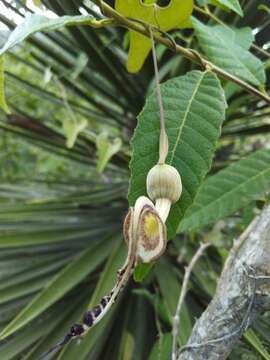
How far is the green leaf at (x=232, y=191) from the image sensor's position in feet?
2.76

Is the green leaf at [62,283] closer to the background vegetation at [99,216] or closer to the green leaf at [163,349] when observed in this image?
the background vegetation at [99,216]

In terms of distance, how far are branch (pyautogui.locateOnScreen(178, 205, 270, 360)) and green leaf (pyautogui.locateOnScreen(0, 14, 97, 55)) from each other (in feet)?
1.00

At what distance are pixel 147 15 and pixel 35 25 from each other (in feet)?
0.42

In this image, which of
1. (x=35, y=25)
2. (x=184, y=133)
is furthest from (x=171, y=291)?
(x=35, y=25)

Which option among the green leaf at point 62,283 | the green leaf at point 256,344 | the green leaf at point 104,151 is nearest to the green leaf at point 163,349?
the green leaf at point 256,344

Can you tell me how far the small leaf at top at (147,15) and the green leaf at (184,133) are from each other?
44 mm

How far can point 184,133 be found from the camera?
0.60 meters

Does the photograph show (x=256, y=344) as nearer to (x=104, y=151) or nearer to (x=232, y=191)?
(x=232, y=191)

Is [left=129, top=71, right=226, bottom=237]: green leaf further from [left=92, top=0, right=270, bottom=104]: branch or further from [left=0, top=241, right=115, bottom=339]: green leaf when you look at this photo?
[left=0, top=241, right=115, bottom=339]: green leaf

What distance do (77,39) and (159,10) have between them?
2.88 ft

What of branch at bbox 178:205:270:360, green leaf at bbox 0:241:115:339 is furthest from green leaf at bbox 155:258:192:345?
branch at bbox 178:205:270:360

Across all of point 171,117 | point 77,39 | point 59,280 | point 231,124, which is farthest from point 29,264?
point 171,117

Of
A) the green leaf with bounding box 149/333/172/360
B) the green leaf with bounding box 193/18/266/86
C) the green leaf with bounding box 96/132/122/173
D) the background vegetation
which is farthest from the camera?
the green leaf with bounding box 96/132/122/173

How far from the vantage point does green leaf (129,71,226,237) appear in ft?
1.88
